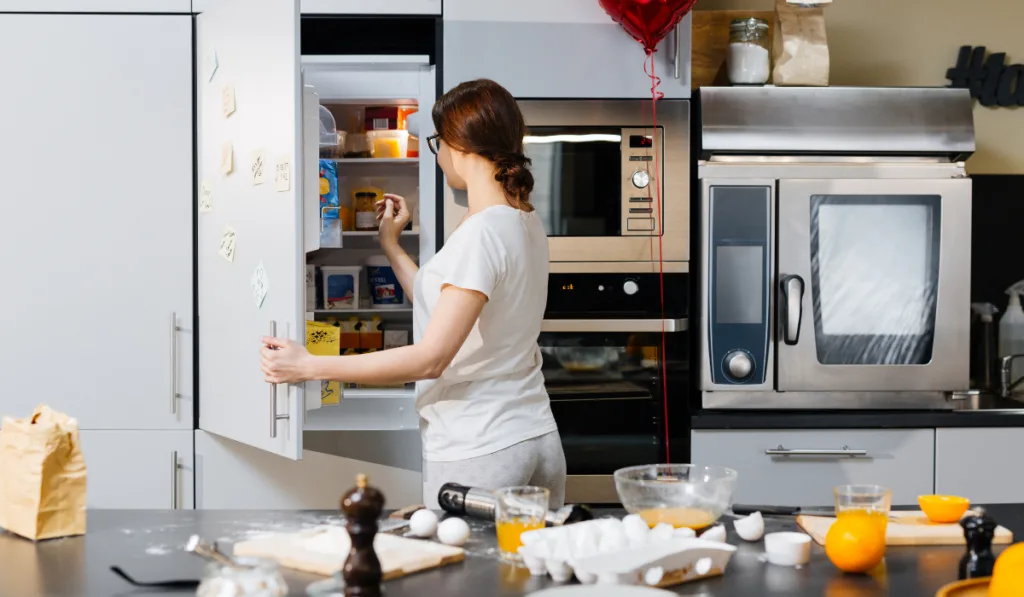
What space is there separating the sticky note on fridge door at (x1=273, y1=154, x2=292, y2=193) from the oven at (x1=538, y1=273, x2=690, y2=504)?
0.86 metres

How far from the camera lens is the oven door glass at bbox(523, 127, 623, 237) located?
2773mm

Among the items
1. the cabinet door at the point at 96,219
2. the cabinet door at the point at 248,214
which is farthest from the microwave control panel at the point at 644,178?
the cabinet door at the point at 96,219

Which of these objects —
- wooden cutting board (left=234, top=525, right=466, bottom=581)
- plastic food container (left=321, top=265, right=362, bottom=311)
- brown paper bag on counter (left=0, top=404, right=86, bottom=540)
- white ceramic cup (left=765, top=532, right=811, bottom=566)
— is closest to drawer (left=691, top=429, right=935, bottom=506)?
plastic food container (left=321, top=265, right=362, bottom=311)

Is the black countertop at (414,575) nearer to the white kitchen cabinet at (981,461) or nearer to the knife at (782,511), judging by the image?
Answer: the knife at (782,511)

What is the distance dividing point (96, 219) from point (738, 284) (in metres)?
1.76

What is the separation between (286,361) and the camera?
1.99m

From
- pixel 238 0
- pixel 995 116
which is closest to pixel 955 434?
pixel 995 116

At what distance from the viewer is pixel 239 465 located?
280 centimetres

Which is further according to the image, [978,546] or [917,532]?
[917,532]

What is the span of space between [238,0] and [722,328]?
4.90ft

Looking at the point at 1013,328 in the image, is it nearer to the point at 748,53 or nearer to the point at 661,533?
the point at 748,53

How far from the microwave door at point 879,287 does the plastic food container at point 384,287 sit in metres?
1.12

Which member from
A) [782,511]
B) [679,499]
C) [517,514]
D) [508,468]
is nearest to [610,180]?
[508,468]

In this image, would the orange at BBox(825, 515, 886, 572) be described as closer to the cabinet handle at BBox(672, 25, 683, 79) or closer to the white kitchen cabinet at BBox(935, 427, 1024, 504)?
the white kitchen cabinet at BBox(935, 427, 1024, 504)
